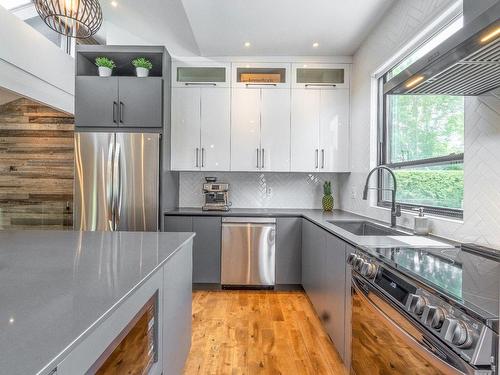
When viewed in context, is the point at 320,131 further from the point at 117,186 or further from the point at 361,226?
the point at 117,186

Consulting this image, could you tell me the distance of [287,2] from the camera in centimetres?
248

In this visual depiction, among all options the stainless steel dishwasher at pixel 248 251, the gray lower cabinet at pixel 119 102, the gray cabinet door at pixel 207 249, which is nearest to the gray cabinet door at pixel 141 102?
the gray lower cabinet at pixel 119 102

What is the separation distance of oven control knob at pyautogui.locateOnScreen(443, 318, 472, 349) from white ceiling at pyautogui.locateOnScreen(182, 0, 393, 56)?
251 centimetres

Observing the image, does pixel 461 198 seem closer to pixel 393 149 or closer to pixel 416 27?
pixel 393 149

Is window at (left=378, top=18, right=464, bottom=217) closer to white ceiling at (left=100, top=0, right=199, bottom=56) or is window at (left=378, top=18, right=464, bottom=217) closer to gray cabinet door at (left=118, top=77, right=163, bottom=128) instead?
white ceiling at (left=100, top=0, right=199, bottom=56)

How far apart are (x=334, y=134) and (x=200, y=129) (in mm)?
1608

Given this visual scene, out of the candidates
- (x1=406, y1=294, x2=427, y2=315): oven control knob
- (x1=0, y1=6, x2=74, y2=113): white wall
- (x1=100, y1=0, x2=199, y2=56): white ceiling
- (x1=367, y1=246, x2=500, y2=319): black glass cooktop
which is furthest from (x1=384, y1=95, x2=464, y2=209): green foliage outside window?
(x1=0, y1=6, x2=74, y2=113): white wall

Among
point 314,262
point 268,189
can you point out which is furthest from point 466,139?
point 268,189

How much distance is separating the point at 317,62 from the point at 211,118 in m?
1.43

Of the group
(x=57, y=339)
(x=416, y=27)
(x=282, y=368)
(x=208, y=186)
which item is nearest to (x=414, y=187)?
(x=416, y=27)

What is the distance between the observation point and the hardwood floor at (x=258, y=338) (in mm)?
1958

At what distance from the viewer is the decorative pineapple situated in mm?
3627

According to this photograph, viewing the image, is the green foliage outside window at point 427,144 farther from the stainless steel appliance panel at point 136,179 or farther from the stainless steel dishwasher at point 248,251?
the stainless steel appliance panel at point 136,179

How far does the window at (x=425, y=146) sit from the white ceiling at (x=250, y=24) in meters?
0.61
